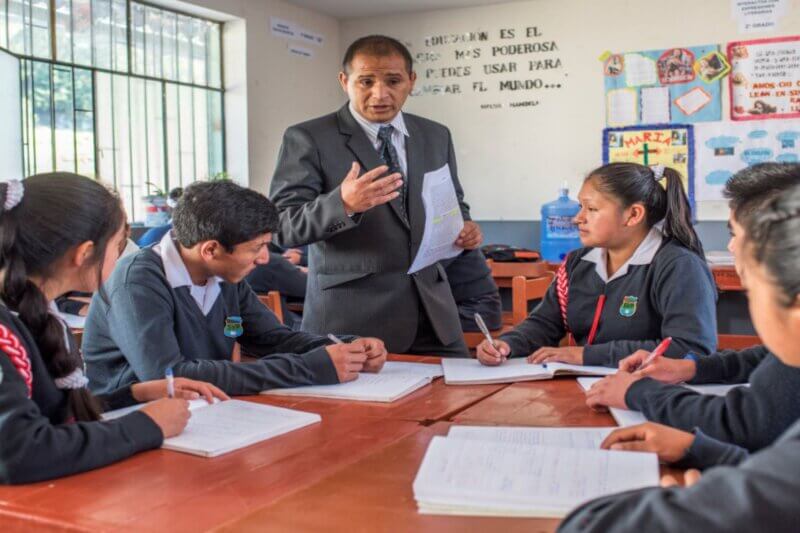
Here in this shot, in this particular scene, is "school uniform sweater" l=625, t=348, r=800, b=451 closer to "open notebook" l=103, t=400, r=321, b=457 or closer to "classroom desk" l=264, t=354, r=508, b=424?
"classroom desk" l=264, t=354, r=508, b=424

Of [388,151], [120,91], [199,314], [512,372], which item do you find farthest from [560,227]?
[199,314]

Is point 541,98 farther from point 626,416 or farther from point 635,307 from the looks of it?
point 626,416

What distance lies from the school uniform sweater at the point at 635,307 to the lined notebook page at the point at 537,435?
23.0 inches

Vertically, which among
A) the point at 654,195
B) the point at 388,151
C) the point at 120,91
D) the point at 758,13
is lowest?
the point at 654,195

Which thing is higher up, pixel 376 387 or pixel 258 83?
pixel 258 83

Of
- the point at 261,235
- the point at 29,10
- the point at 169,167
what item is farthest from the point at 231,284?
the point at 169,167

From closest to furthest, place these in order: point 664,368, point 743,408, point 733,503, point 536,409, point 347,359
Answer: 1. point 733,503
2. point 743,408
3. point 536,409
4. point 664,368
5. point 347,359

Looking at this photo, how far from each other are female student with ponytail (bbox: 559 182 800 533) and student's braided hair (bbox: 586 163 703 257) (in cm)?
126

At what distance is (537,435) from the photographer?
1.26m

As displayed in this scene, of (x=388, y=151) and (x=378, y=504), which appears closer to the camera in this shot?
(x=378, y=504)

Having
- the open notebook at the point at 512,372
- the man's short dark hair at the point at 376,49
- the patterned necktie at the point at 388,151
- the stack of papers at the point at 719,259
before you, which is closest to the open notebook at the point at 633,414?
the open notebook at the point at 512,372

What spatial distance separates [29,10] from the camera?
3814mm

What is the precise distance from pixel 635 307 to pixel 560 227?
3.04 m

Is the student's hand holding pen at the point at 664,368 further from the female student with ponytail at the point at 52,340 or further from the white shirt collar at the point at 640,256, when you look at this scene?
the female student with ponytail at the point at 52,340
